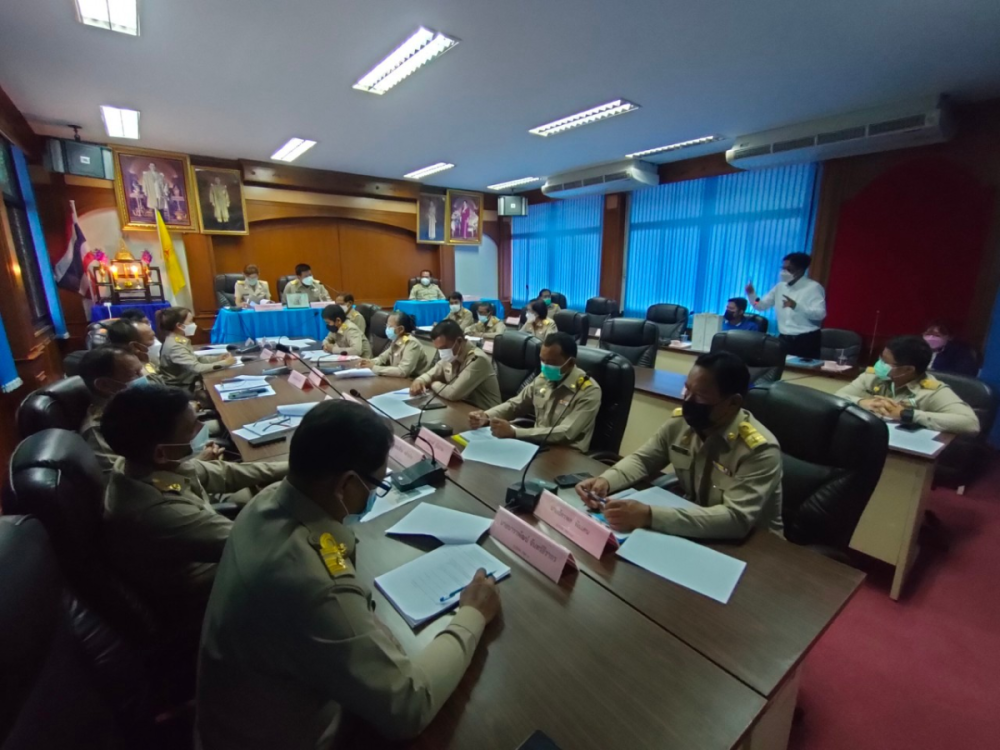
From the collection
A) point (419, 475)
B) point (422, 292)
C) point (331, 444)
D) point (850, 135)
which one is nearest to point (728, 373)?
point (419, 475)

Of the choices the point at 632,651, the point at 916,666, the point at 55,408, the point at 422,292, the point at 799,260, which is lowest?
the point at 916,666

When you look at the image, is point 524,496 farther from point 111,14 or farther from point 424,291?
point 424,291

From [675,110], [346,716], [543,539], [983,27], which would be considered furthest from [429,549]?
[675,110]

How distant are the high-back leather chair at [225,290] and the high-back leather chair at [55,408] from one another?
201 inches

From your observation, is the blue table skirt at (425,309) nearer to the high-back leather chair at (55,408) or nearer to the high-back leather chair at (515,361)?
the high-back leather chair at (515,361)

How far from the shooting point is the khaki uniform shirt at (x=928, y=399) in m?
2.14

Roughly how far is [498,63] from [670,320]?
353 centimetres

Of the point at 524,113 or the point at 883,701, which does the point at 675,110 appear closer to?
the point at 524,113

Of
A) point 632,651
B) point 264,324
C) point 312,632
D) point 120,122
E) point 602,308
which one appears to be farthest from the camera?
point 602,308

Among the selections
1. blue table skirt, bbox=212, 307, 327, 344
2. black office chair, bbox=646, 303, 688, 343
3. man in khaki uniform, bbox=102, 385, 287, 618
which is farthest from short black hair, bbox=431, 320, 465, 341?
blue table skirt, bbox=212, 307, 327, 344

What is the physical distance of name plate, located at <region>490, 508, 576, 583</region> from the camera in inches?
43.1

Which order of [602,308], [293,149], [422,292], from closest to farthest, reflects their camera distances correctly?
1. [293,149]
2. [602,308]
3. [422,292]

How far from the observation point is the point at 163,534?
122 cm

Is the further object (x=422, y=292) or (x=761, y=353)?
(x=422, y=292)
